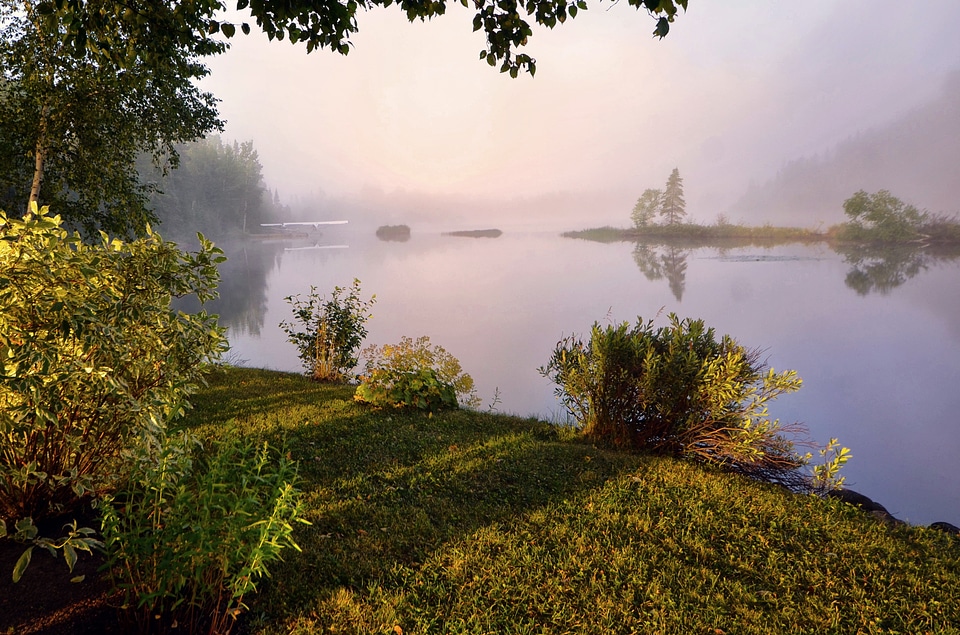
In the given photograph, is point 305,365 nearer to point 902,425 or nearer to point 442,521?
point 442,521

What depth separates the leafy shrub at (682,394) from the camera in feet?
17.8

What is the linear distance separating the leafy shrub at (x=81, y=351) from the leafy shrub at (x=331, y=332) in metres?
6.26

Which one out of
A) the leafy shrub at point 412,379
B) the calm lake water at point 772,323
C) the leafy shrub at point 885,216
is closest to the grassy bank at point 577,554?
the leafy shrub at point 412,379

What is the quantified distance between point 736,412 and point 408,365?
5.13 m

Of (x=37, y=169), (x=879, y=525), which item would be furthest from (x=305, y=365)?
(x=879, y=525)

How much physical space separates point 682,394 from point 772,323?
23.3 m

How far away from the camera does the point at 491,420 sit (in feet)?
24.3

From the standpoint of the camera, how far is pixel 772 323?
81.3 feet

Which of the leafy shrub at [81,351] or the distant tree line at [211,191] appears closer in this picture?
the leafy shrub at [81,351]

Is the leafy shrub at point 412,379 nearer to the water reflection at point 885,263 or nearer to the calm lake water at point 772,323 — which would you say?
the calm lake water at point 772,323

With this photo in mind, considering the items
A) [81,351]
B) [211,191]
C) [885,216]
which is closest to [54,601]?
[81,351]

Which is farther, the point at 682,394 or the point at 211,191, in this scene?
the point at 211,191

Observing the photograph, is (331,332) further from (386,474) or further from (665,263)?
(665,263)

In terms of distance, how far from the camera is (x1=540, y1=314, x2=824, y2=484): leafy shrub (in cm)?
541
